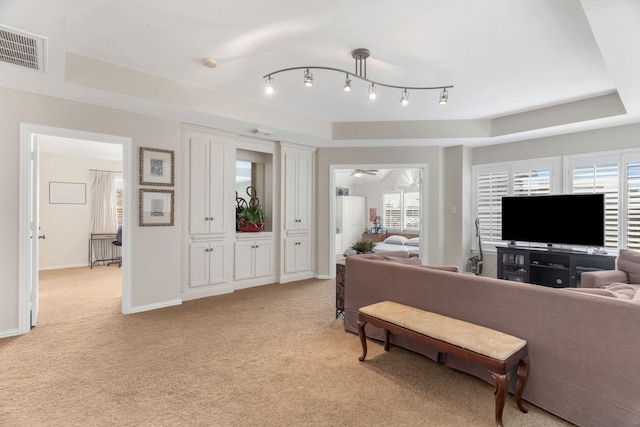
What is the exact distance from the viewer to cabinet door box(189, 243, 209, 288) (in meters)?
4.56

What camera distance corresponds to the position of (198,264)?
4625 mm

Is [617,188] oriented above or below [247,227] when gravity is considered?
above

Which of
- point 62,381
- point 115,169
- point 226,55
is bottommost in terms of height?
point 62,381

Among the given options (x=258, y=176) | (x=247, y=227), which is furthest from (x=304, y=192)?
(x=247, y=227)

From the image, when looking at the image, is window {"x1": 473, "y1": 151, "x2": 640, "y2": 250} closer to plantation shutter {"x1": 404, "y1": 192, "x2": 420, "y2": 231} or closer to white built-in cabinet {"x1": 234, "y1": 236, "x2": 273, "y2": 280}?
plantation shutter {"x1": 404, "y1": 192, "x2": 420, "y2": 231}

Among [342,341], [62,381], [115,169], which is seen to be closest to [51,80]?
[62,381]

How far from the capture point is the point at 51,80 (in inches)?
120

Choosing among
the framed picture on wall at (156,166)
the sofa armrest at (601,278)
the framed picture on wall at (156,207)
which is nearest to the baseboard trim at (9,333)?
the framed picture on wall at (156,207)

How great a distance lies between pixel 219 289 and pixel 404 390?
327 cm

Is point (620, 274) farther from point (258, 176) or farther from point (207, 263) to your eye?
point (258, 176)

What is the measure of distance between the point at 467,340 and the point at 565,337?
552 mm

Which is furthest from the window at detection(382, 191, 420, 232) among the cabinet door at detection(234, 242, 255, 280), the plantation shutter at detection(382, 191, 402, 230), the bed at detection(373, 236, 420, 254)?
the cabinet door at detection(234, 242, 255, 280)

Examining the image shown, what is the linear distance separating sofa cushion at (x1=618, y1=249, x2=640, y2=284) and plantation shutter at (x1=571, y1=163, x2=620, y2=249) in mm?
1087

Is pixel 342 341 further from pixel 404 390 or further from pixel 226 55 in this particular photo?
pixel 226 55
